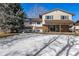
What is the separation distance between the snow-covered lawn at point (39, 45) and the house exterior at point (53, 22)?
11cm

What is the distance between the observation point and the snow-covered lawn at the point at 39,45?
4191 mm

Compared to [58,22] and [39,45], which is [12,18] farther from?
[58,22]

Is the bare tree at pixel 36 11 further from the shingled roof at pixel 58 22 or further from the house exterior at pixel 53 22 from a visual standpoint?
the shingled roof at pixel 58 22

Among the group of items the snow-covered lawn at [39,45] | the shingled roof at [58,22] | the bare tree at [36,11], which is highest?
the bare tree at [36,11]

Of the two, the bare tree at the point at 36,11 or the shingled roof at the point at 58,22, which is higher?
the bare tree at the point at 36,11

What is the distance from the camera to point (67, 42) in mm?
4242

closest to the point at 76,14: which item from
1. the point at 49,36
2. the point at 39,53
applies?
the point at 49,36

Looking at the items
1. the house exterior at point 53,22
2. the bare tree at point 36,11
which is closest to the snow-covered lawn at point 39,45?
the house exterior at point 53,22

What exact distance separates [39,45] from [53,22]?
424 millimetres

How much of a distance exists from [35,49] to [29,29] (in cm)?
34

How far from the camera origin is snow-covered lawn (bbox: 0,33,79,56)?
13.8ft

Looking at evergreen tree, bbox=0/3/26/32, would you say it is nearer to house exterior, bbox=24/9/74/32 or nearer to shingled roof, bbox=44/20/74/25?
house exterior, bbox=24/9/74/32

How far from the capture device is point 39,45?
13.9 ft

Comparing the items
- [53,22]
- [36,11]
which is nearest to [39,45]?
[53,22]
